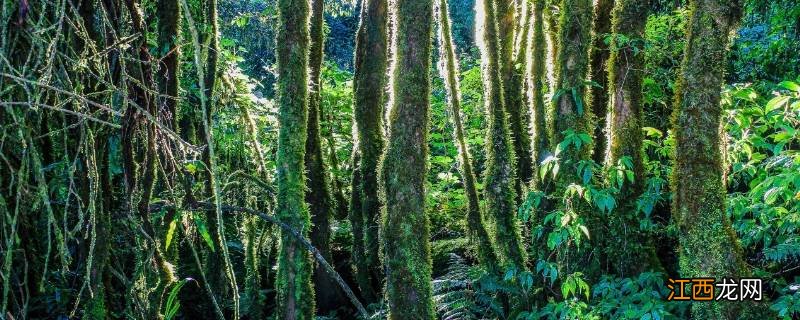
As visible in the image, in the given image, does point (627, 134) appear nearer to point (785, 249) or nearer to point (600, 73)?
point (600, 73)

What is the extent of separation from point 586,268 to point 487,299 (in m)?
1.04

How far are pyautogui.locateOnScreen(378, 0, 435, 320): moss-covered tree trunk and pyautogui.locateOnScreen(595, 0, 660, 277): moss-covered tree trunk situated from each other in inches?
86.9

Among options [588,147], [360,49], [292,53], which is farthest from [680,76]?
[360,49]

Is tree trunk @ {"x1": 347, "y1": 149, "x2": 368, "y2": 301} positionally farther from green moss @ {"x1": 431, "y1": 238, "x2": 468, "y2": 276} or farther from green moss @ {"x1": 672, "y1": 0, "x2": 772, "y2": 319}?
green moss @ {"x1": 672, "y1": 0, "x2": 772, "y2": 319}

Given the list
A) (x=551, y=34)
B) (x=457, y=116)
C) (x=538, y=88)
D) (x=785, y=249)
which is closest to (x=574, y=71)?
(x=457, y=116)

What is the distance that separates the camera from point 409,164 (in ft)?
13.2

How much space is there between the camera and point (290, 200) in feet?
14.5

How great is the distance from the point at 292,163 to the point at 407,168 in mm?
993

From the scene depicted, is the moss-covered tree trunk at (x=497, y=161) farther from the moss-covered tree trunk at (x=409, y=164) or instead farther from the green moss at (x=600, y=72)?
the moss-covered tree trunk at (x=409, y=164)

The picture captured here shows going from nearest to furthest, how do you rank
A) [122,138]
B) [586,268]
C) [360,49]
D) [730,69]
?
1. [122,138]
2. [586,268]
3. [360,49]
4. [730,69]

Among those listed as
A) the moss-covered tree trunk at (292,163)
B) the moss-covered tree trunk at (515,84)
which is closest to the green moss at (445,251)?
the moss-covered tree trunk at (515,84)

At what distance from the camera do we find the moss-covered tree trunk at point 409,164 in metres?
4.02

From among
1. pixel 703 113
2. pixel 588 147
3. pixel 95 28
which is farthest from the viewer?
pixel 588 147

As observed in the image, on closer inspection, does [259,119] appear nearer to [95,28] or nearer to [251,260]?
[251,260]
